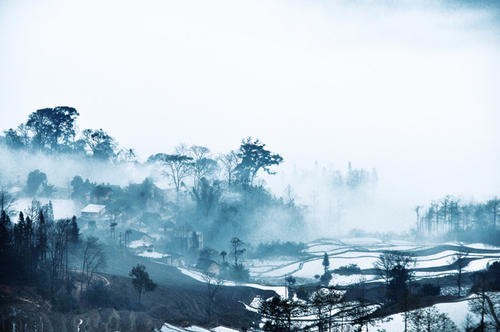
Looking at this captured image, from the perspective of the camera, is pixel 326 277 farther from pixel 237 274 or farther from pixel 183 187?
pixel 183 187

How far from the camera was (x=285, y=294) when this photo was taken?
162 ft

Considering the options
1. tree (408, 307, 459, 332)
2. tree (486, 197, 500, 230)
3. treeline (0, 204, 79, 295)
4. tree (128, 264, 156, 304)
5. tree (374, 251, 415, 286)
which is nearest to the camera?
tree (408, 307, 459, 332)

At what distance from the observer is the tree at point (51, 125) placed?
273ft

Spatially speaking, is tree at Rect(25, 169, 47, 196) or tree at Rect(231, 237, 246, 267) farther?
tree at Rect(25, 169, 47, 196)

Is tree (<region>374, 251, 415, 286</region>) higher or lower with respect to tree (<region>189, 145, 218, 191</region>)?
lower

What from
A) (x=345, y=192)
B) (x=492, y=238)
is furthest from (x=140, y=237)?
(x=345, y=192)

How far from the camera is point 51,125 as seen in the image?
84.0 metres

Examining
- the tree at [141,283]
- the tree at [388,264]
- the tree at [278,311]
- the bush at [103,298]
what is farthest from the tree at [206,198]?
the tree at [278,311]

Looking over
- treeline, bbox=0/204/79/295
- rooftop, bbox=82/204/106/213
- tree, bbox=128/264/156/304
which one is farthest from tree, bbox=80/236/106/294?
rooftop, bbox=82/204/106/213

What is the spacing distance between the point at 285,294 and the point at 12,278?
88.8 ft

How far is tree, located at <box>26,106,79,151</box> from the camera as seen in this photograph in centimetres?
8325

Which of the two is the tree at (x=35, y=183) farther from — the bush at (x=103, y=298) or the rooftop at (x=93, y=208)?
the bush at (x=103, y=298)

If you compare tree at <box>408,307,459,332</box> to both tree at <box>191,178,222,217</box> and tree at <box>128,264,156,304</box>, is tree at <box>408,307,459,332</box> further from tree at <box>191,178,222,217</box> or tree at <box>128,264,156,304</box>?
tree at <box>191,178,222,217</box>

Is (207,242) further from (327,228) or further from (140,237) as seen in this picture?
(327,228)
